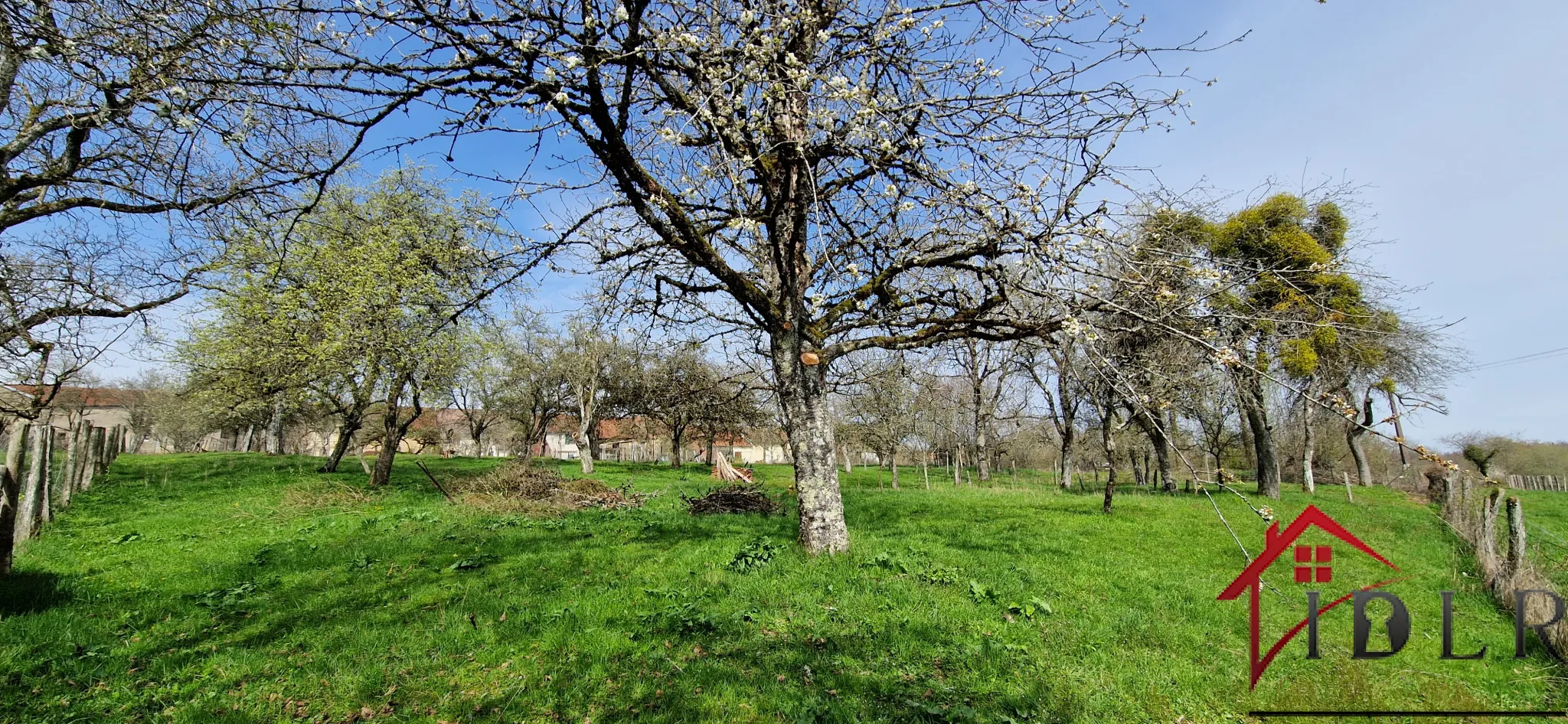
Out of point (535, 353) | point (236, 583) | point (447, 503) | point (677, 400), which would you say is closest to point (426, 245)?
point (447, 503)

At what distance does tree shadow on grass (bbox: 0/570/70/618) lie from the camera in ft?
16.7

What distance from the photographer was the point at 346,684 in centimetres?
403

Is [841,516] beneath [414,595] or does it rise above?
above

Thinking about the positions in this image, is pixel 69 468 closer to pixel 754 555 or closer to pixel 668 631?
pixel 754 555

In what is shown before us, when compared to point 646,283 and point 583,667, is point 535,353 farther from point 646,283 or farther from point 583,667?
point 583,667

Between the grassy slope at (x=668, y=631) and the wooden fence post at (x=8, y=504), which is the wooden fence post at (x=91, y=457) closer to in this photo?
the grassy slope at (x=668, y=631)

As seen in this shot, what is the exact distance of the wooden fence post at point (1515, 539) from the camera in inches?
291

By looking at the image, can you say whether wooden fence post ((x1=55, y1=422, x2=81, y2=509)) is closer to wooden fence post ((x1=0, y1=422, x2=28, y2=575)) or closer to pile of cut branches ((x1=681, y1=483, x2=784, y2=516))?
wooden fence post ((x1=0, y1=422, x2=28, y2=575))

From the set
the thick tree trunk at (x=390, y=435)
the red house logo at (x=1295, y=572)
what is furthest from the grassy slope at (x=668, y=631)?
the thick tree trunk at (x=390, y=435)

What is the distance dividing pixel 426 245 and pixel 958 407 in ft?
71.4

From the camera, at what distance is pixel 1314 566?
8023 millimetres

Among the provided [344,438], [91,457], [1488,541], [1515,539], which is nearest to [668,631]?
[1515,539]

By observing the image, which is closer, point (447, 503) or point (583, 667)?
point (583, 667)

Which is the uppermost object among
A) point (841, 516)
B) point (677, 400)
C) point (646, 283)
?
point (646, 283)
